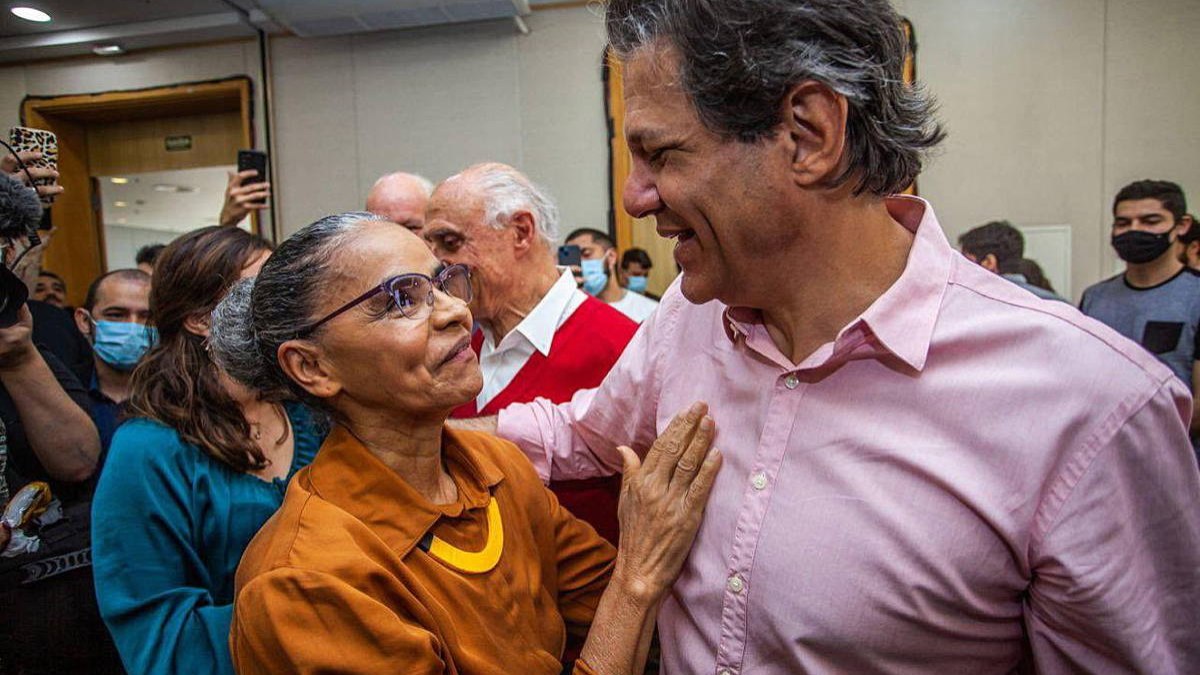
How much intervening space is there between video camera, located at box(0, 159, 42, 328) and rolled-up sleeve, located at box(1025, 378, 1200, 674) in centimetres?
200

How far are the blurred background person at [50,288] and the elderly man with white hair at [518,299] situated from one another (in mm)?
3240

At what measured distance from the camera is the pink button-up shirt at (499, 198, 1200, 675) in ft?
2.96

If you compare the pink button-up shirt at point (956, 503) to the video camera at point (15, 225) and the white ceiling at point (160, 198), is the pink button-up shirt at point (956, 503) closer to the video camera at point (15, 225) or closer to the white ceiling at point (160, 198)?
the video camera at point (15, 225)

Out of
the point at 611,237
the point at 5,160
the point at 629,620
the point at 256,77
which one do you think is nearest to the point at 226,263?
the point at 5,160

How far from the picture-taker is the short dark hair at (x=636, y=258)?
16.6ft

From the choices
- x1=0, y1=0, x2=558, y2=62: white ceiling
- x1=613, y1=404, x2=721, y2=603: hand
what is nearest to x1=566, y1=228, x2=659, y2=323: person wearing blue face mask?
x1=0, y1=0, x2=558, y2=62: white ceiling

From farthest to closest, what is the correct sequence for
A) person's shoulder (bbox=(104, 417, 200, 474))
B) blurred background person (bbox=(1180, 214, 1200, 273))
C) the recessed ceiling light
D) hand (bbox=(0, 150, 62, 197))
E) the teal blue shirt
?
blurred background person (bbox=(1180, 214, 1200, 273)), the recessed ceiling light, hand (bbox=(0, 150, 62, 197)), person's shoulder (bbox=(104, 417, 200, 474)), the teal blue shirt

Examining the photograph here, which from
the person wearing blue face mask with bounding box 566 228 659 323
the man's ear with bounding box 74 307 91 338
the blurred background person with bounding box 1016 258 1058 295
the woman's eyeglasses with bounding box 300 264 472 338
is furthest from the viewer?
the person wearing blue face mask with bounding box 566 228 659 323

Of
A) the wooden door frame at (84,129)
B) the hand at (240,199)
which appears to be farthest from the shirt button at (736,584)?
the wooden door frame at (84,129)

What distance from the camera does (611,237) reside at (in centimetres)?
511

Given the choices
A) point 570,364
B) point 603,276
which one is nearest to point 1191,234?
point 603,276

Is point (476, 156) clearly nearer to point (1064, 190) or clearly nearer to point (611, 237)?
point (611, 237)

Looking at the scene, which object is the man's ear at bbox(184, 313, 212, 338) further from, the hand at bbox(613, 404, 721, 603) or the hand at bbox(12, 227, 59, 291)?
the hand at bbox(613, 404, 721, 603)

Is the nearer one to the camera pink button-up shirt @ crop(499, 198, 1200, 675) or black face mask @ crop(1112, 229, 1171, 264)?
pink button-up shirt @ crop(499, 198, 1200, 675)
